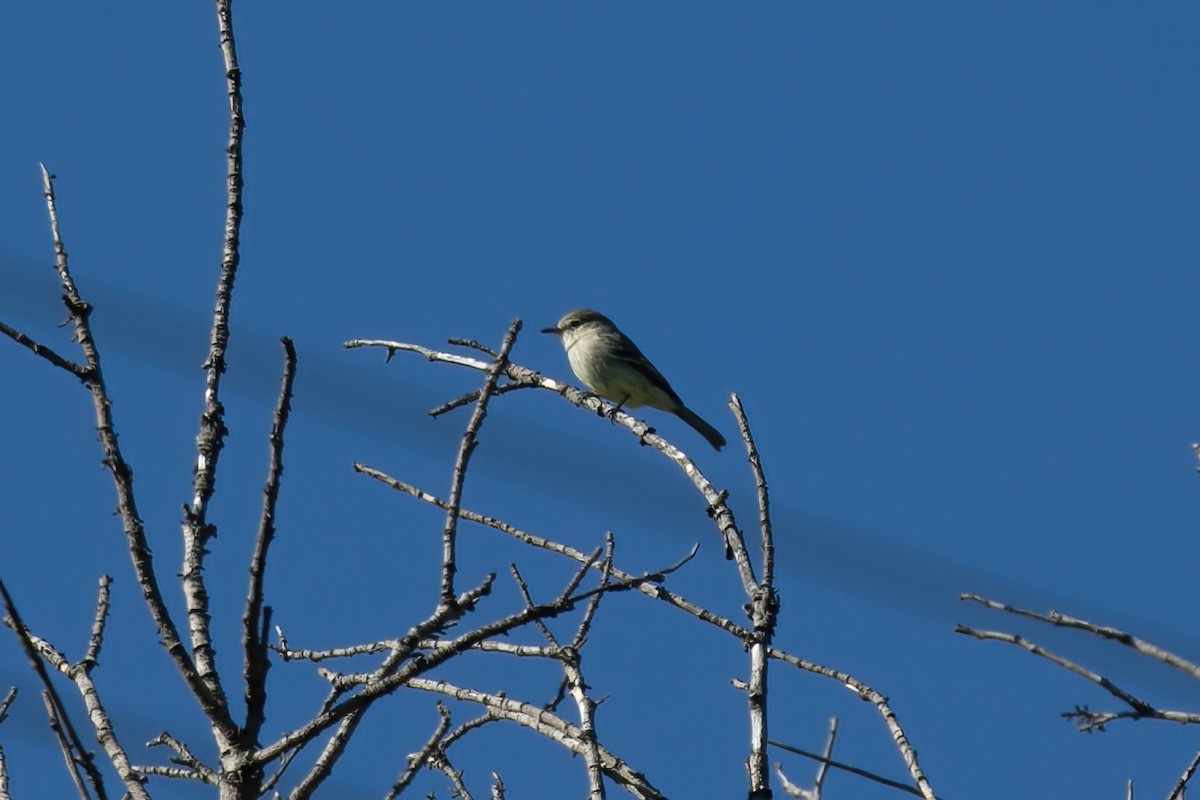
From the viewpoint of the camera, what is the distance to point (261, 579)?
297 centimetres

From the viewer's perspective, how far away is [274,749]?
2990 millimetres

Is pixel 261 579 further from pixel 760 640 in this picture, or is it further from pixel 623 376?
pixel 623 376

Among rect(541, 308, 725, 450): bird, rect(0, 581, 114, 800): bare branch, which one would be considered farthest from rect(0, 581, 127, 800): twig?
rect(541, 308, 725, 450): bird

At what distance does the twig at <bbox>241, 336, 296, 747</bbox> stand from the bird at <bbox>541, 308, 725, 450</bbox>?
29.8 feet

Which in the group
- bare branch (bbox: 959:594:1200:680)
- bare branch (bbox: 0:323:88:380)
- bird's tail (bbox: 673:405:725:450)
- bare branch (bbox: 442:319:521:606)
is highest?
bird's tail (bbox: 673:405:725:450)

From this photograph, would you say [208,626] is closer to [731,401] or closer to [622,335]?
[731,401]

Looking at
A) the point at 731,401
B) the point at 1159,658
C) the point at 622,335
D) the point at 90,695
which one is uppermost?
the point at 622,335

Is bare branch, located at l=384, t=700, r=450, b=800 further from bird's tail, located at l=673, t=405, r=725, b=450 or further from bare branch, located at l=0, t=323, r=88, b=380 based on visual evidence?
bird's tail, located at l=673, t=405, r=725, b=450

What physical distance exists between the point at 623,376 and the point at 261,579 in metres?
9.53

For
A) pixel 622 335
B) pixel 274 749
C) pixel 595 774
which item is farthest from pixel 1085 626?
pixel 622 335

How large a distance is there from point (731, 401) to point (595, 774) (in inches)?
53.5

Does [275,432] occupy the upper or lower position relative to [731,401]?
lower

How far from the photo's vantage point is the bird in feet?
40.9

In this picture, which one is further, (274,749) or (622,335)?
(622,335)
